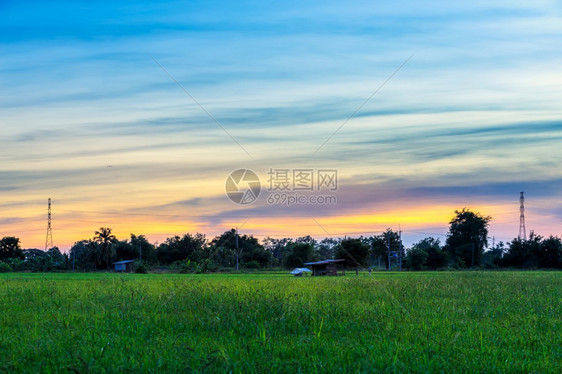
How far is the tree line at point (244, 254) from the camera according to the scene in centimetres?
8725

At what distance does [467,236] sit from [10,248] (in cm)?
9620

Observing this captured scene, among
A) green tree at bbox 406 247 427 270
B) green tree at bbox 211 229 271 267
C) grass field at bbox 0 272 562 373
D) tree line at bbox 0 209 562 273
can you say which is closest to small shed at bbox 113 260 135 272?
tree line at bbox 0 209 562 273

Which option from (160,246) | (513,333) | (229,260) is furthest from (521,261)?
(513,333)

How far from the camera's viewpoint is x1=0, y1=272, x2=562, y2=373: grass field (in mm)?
6461

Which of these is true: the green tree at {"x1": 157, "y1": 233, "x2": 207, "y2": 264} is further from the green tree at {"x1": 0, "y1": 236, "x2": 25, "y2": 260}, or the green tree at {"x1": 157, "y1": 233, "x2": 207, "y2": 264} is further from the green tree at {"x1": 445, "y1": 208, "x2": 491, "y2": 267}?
the green tree at {"x1": 445, "y1": 208, "x2": 491, "y2": 267}

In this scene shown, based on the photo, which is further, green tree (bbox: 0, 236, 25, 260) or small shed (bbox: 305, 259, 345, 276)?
green tree (bbox: 0, 236, 25, 260)

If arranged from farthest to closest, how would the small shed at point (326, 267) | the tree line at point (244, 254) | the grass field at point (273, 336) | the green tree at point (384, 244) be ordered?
the green tree at point (384, 244) < the tree line at point (244, 254) < the small shed at point (326, 267) < the grass field at point (273, 336)

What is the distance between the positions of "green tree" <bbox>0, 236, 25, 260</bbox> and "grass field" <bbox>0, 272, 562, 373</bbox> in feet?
344

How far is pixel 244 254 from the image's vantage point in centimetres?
9669

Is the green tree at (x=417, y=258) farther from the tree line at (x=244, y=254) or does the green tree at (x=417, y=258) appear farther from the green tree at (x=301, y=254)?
the green tree at (x=301, y=254)

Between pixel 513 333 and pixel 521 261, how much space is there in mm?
92418

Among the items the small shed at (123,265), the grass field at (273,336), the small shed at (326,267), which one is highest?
the grass field at (273,336)

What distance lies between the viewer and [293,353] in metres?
6.98

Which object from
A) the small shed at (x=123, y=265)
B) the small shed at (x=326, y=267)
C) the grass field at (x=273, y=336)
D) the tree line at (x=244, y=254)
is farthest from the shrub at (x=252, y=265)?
the grass field at (x=273, y=336)
